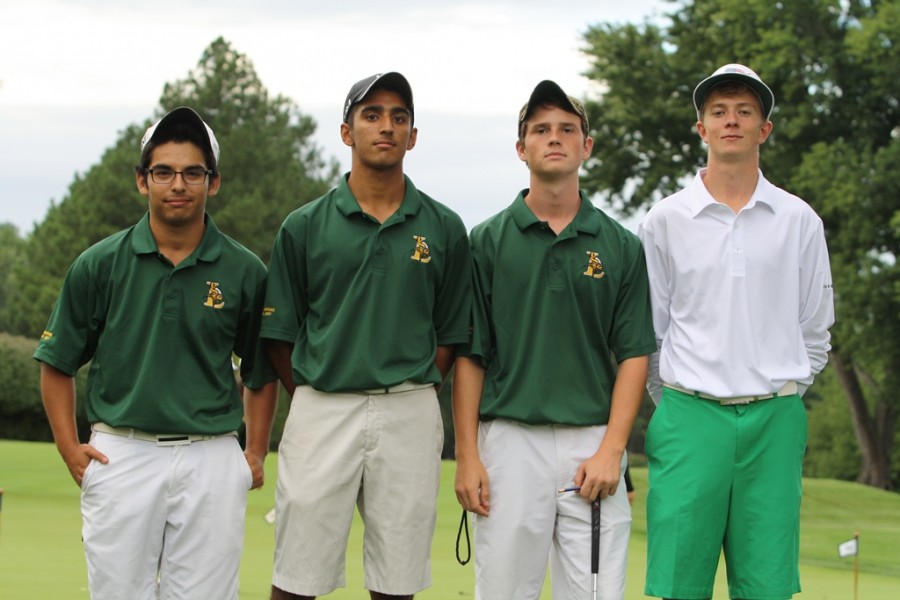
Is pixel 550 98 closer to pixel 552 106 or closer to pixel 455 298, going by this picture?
pixel 552 106

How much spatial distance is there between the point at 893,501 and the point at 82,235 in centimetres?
3359

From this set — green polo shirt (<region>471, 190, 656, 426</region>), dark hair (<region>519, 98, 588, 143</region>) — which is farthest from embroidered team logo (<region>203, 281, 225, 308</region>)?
dark hair (<region>519, 98, 588, 143</region>)

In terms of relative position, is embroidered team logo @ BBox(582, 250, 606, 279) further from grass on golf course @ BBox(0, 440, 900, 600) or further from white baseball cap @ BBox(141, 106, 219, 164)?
grass on golf course @ BBox(0, 440, 900, 600)

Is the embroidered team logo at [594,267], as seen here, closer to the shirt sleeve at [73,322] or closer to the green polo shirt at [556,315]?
the green polo shirt at [556,315]

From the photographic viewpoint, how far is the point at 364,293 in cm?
515

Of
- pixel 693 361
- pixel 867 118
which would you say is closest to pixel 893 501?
pixel 867 118

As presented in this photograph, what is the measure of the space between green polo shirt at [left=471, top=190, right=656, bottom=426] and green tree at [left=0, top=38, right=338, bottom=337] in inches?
1585

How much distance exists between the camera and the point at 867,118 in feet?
90.1

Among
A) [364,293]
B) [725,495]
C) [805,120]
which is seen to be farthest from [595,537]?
[805,120]

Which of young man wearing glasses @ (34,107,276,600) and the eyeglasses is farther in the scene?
the eyeglasses

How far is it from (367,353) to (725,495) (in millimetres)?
1452

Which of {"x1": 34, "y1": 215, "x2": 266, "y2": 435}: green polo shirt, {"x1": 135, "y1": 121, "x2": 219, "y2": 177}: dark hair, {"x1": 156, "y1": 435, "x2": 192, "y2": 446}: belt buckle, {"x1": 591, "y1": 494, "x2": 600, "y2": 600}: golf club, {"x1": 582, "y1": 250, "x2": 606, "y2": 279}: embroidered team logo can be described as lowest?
{"x1": 591, "y1": 494, "x2": 600, "y2": 600}: golf club

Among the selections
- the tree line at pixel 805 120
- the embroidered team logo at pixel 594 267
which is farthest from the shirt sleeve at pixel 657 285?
the tree line at pixel 805 120

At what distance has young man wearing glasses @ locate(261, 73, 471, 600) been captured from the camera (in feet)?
16.9
